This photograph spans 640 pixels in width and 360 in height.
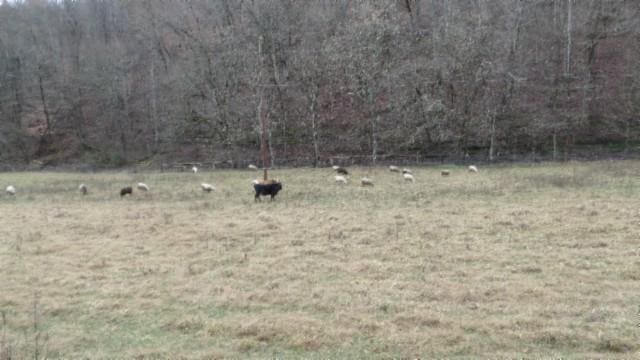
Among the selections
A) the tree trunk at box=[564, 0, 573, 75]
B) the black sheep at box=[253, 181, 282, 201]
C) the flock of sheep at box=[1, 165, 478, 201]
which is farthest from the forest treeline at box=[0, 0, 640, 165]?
the black sheep at box=[253, 181, 282, 201]

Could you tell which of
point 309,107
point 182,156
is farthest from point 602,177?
point 182,156

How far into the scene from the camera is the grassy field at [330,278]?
319 inches

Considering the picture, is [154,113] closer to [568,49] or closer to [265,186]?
[265,186]

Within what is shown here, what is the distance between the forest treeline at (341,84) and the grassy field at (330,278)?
711 inches

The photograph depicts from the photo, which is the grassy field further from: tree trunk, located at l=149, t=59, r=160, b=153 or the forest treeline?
tree trunk, located at l=149, t=59, r=160, b=153

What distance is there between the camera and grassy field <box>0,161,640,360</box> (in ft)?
26.6

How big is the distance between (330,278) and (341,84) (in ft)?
107

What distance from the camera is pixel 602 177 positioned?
86.5 feet

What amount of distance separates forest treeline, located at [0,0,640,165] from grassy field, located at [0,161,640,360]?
59.3 feet

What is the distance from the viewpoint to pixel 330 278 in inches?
447

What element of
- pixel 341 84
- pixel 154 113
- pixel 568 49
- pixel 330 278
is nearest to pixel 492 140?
pixel 568 49

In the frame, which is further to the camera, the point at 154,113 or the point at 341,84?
the point at 154,113

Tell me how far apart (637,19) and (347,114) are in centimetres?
2298

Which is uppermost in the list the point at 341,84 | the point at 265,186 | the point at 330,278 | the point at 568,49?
the point at 568,49
